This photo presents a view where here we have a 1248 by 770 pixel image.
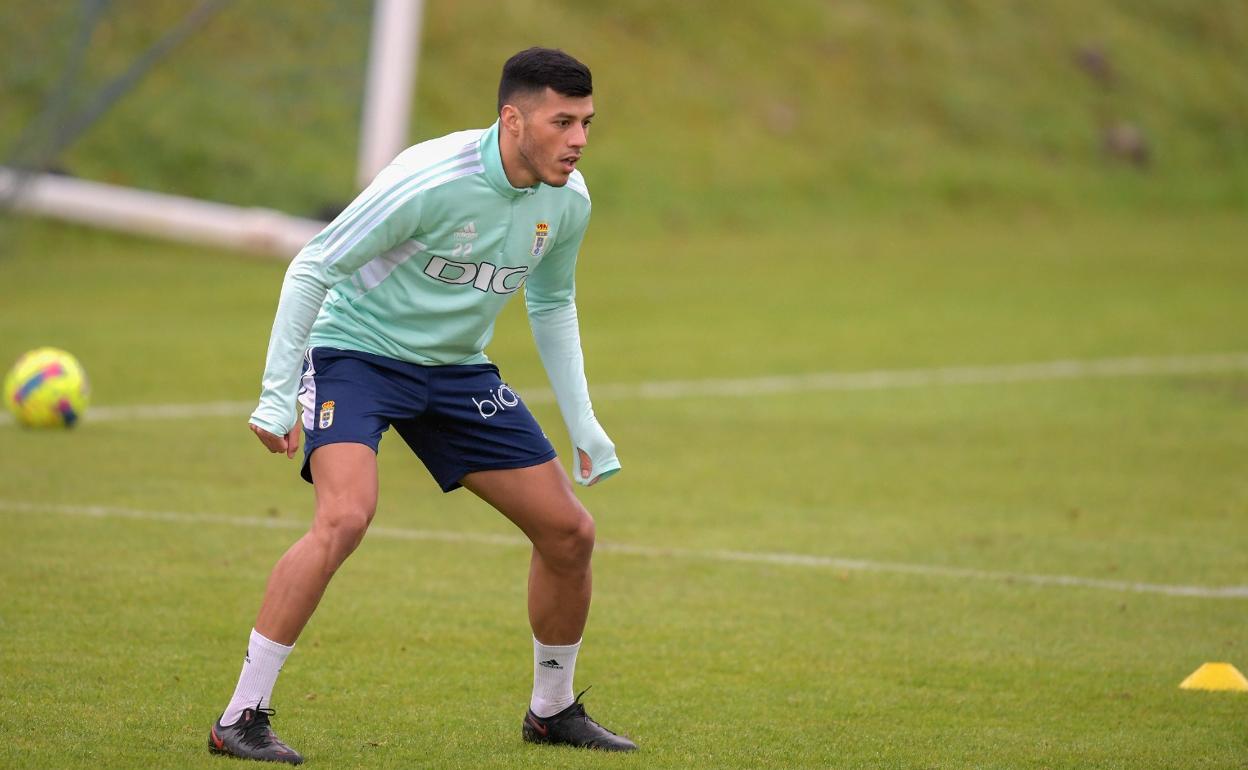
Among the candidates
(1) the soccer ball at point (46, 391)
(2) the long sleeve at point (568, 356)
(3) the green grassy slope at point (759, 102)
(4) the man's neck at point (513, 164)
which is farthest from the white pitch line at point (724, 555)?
(3) the green grassy slope at point (759, 102)

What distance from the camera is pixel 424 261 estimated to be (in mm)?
5480

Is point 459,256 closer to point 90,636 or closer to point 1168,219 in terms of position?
point 90,636

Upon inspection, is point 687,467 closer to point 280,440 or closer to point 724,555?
point 724,555

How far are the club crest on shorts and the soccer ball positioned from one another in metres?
6.70

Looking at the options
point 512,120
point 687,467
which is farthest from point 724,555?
point 512,120

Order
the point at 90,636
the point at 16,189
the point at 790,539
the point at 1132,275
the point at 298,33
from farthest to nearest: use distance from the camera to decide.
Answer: the point at 1132,275 → the point at 298,33 → the point at 16,189 → the point at 790,539 → the point at 90,636

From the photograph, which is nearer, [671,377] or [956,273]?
[671,377]

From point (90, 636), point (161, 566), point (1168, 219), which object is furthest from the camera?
point (1168, 219)

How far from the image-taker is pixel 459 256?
17.9 ft

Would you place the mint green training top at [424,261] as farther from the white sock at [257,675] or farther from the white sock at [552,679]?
the white sock at [552,679]

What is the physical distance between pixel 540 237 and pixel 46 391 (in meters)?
6.83

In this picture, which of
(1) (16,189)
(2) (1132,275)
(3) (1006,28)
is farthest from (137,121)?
(3) (1006,28)

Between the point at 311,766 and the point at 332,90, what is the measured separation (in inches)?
618

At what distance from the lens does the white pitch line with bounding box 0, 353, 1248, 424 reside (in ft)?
41.8
